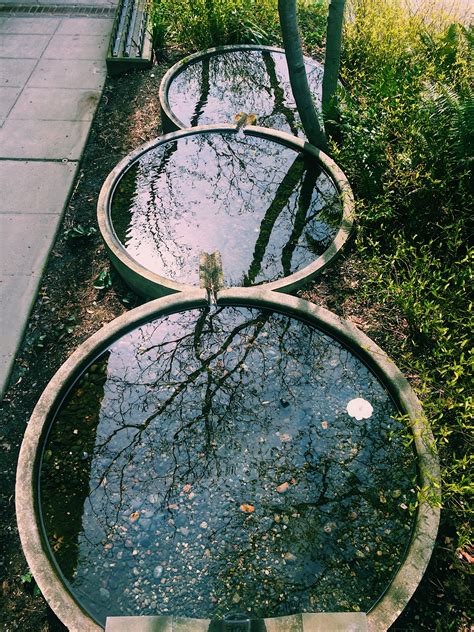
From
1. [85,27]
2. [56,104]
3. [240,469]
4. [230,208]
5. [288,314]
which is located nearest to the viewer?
[240,469]

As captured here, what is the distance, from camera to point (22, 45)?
6395 mm

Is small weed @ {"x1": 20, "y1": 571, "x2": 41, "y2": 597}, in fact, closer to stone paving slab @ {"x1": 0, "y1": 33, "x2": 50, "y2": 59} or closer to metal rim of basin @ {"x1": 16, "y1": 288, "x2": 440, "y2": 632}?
metal rim of basin @ {"x1": 16, "y1": 288, "x2": 440, "y2": 632}

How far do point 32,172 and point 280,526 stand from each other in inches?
145

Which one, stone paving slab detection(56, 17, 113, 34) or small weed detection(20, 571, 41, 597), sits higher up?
stone paving slab detection(56, 17, 113, 34)

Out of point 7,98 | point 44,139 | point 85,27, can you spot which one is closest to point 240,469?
point 44,139

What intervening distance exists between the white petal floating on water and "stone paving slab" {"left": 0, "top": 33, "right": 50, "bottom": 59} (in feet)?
17.8

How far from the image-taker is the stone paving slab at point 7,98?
5.44m

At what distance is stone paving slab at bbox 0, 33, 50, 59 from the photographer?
623cm

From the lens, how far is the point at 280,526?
268 centimetres

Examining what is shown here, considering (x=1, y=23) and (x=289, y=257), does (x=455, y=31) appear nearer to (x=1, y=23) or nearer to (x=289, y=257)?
(x=289, y=257)

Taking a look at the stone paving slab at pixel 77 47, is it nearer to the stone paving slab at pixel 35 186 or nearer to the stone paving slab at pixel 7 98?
the stone paving slab at pixel 7 98

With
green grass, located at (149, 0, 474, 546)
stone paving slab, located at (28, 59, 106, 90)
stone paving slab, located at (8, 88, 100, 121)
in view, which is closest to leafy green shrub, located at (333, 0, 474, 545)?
green grass, located at (149, 0, 474, 546)

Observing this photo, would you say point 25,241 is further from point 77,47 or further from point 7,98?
point 77,47

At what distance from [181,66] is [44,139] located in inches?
60.7
